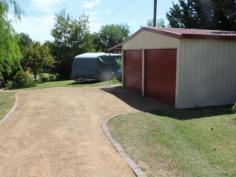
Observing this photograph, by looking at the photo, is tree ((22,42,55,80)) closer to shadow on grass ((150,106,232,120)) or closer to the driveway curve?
the driveway curve

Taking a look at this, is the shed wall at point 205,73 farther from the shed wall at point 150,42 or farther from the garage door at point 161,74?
the shed wall at point 150,42

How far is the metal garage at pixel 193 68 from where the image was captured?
40.4ft

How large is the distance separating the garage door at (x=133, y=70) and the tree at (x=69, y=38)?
19.1 m

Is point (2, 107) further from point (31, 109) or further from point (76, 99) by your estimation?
point (76, 99)

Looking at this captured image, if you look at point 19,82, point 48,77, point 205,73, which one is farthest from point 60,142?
point 48,77

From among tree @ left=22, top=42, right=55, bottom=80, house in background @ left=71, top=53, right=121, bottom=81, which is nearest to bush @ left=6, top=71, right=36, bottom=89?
house in background @ left=71, top=53, right=121, bottom=81

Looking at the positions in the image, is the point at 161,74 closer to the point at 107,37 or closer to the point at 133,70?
the point at 133,70

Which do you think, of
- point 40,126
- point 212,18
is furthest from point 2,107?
point 212,18

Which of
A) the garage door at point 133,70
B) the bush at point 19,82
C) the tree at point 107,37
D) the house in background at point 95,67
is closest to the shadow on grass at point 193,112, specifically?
the garage door at point 133,70

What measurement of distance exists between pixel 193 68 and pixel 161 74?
1753 millimetres

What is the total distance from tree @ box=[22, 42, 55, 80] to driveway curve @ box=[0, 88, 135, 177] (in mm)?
17043

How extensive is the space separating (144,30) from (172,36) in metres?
3.07

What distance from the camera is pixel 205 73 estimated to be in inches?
501

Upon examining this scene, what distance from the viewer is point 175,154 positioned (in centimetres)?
671
